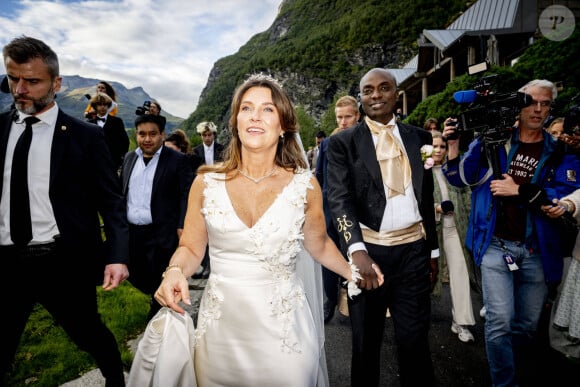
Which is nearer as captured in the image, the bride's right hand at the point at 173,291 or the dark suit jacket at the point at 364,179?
the bride's right hand at the point at 173,291

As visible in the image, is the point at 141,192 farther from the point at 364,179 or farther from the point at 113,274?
the point at 364,179

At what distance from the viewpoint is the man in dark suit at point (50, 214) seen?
2.13m

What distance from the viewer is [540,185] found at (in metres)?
2.78

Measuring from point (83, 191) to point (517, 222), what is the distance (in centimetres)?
376

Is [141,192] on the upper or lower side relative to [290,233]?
upper

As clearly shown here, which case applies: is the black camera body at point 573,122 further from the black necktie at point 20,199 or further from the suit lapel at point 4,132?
the suit lapel at point 4,132

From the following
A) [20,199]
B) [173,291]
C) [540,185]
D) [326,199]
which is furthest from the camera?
[326,199]

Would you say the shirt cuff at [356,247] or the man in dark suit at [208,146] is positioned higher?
the man in dark suit at [208,146]

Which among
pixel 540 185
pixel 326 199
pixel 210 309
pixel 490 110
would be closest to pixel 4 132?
pixel 210 309

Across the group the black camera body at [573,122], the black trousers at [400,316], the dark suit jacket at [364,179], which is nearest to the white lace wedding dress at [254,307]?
the dark suit jacket at [364,179]

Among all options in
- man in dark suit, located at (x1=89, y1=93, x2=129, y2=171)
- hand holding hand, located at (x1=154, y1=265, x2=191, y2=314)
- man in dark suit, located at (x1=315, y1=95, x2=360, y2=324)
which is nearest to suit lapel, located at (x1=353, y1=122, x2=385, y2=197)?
hand holding hand, located at (x1=154, y1=265, x2=191, y2=314)

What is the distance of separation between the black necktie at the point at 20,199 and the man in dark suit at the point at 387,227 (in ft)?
7.22

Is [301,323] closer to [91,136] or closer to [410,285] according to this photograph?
[410,285]

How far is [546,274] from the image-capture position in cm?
269
